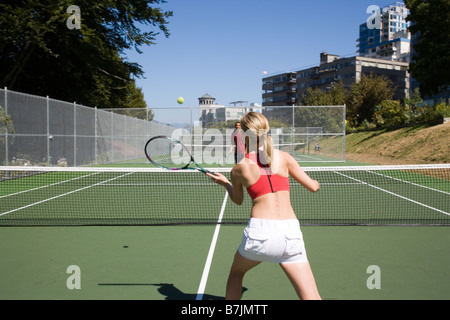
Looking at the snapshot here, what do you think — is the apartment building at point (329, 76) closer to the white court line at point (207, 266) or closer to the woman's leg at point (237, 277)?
the white court line at point (207, 266)

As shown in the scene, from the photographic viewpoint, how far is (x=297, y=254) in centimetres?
262

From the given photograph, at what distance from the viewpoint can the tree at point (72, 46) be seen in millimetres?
16656

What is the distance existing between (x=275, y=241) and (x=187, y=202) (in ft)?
23.0

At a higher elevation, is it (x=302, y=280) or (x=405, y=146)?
(x=405, y=146)

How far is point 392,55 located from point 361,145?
337ft

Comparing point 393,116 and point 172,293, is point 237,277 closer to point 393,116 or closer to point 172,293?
point 172,293

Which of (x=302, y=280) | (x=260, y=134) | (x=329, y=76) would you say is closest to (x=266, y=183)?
(x=260, y=134)

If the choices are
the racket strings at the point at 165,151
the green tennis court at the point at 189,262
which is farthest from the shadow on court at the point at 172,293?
the racket strings at the point at 165,151

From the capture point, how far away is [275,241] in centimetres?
258

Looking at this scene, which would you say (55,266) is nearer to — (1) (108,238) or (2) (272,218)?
(1) (108,238)

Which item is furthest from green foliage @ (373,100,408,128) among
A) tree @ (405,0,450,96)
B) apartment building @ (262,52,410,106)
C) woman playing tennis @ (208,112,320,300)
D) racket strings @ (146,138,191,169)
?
apartment building @ (262,52,410,106)

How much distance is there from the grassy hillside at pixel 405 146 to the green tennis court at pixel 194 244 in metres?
10.1

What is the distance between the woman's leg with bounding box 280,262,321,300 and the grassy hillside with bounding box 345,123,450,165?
17.7 meters
